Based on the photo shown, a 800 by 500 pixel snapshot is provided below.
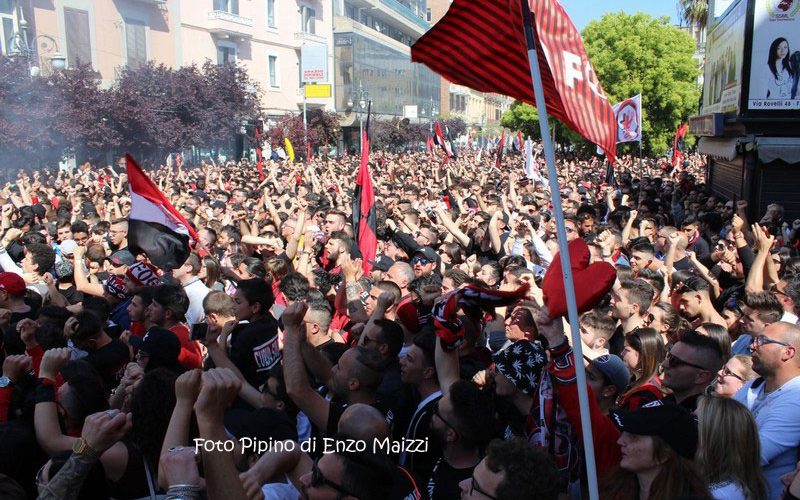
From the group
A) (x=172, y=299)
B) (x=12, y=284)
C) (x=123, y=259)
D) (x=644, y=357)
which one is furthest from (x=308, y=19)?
(x=644, y=357)

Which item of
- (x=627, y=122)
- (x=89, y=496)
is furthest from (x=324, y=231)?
(x=627, y=122)

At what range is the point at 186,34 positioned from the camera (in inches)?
1778

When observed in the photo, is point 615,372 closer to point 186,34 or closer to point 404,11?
point 186,34

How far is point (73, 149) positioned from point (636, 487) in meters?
30.7

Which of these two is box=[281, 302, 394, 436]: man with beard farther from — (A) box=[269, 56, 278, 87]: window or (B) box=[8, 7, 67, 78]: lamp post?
(A) box=[269, 56, 278, 87]: window

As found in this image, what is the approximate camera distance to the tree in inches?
1671

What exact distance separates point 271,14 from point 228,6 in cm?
514

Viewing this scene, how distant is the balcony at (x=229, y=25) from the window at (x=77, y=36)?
1213 centimetres

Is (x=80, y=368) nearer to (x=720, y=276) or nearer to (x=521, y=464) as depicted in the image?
(x=521, y=464)

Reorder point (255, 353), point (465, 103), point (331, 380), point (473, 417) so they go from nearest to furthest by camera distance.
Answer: point (473, 417), point (331, 380), point (255, 353), point (465, 103)

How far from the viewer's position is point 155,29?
42.3 metres

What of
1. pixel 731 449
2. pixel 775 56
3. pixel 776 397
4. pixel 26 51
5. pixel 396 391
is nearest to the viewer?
pixel 731 449

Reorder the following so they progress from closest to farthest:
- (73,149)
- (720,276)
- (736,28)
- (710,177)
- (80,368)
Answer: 1. (80,368)
2. (720,276)
3. (736,28)
4. (710,177)
5. (73,149)

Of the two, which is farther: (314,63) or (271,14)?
(271,14)
